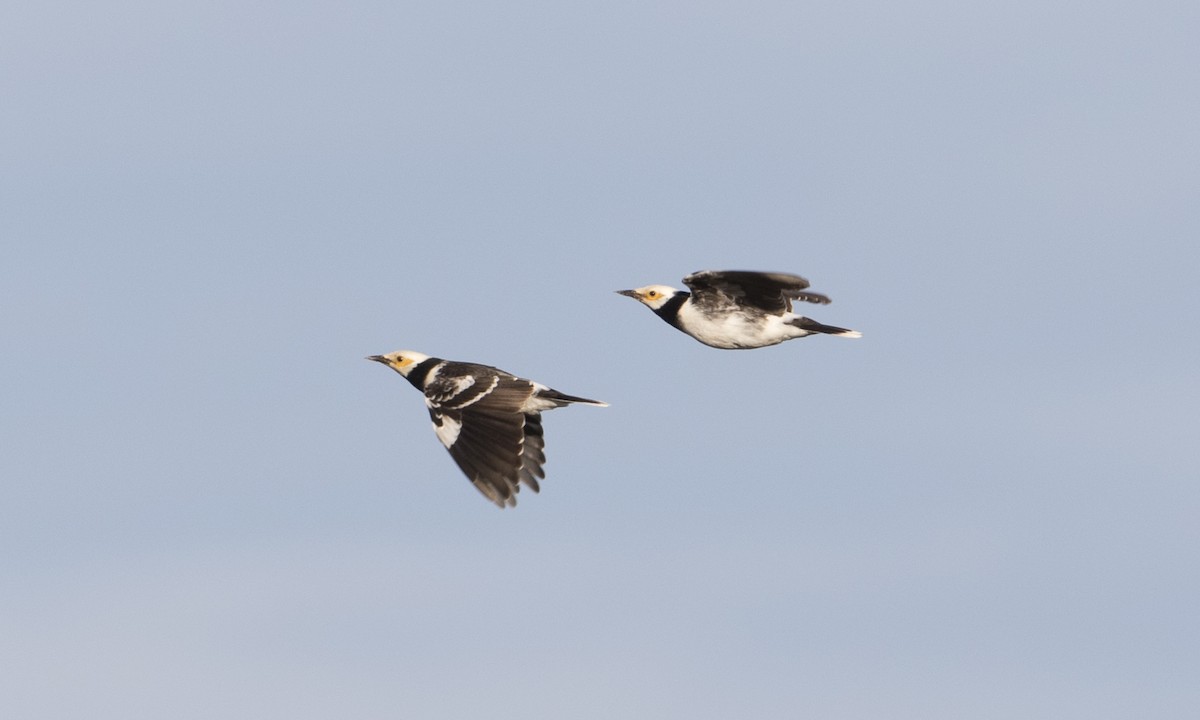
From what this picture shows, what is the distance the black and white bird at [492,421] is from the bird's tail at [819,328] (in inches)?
152

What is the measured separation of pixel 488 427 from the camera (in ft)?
125

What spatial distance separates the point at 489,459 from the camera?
37.8m

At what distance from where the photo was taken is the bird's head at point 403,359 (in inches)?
1671

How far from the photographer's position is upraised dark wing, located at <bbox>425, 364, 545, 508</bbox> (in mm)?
37625

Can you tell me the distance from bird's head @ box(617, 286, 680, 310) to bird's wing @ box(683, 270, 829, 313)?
1294 mm

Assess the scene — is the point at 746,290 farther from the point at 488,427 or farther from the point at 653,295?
the point at 488,427

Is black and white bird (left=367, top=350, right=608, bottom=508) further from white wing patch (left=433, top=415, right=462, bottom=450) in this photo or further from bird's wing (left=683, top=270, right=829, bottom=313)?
bird's wing (left=683, top=270, right=829, bottom=313)

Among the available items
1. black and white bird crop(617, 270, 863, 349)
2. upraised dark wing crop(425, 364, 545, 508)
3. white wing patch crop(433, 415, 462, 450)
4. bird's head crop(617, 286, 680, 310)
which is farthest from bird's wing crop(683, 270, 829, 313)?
white wing patch crop(433, 415, 462, 450)

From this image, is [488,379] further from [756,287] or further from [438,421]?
[756,287]

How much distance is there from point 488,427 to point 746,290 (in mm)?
5100

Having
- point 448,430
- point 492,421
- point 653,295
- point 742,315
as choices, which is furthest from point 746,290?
point 448,430

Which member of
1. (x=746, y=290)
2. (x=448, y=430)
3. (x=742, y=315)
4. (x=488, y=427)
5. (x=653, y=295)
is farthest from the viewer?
(x=653, y=295)

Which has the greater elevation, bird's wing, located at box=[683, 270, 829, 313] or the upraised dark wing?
bird's wing, located at box=[683, 270, 829, 313]

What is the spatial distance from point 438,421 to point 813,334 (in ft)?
22.1
